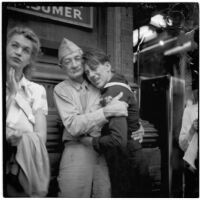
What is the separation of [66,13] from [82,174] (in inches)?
52.3

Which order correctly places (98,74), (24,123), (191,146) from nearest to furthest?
(24,123) → (98,74) → (191,146)

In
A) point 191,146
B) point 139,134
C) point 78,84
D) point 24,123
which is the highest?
point 78,84

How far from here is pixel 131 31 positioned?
2.51m

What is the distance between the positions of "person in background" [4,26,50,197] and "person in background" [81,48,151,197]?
383 millimetres

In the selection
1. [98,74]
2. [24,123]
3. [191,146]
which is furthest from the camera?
[191,146]

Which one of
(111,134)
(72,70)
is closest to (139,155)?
(111,134)

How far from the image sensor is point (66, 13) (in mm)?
2373

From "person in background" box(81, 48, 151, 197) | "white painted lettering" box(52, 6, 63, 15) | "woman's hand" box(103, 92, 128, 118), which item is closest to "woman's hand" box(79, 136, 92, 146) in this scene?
"person in background" box(81, 48, 151, 197)

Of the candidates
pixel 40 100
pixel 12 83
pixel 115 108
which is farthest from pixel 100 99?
pixel 12 83

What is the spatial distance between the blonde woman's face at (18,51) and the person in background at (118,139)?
18.4 inches

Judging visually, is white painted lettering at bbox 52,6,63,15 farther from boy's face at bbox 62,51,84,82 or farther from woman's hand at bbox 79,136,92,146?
woman's hand at bbox 79,136,92,146

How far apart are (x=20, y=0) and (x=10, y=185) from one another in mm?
1485

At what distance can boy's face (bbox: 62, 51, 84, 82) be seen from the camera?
2.31 m

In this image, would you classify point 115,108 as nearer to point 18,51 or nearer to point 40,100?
point 40,100
